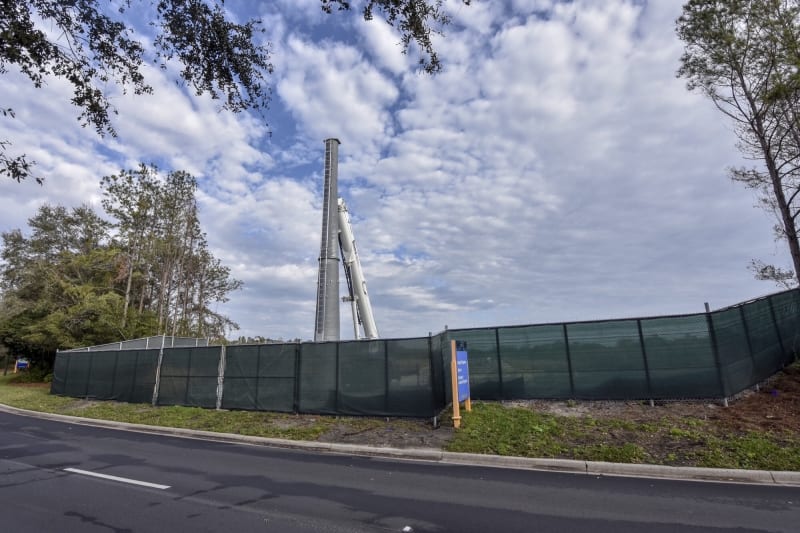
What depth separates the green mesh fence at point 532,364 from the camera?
10375 millimetres

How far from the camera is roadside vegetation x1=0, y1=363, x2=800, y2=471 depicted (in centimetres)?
754

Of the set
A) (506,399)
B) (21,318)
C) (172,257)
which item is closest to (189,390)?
(506,399)

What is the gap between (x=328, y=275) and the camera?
78.3 ft

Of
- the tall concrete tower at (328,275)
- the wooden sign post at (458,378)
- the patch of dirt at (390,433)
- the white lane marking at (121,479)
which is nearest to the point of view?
the white lane marking at (121,479)

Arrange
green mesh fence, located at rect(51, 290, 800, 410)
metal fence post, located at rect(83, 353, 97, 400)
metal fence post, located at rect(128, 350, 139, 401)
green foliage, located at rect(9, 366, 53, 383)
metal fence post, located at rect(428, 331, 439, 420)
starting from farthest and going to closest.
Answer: green foliage, located at rect(9, 366, 53, 383)
metal fence post, located at rect(83, 353, 97, 400)
metal fence post, located at rect(128, 350, 139, 401)
metal fence post, located at rect(428, 331, 439, 420)
green mesh fence, located at rect(51, 290, 800, 410)

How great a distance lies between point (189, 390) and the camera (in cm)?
1594

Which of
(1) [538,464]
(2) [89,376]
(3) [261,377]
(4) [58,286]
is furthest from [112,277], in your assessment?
(1) [538,464]

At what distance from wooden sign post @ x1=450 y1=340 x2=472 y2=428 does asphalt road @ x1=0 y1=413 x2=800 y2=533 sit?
1.88 metres

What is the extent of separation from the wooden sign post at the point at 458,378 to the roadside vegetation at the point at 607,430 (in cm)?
29

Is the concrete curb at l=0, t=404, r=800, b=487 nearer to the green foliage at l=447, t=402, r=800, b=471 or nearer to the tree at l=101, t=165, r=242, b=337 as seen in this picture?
the green foliage at l=447, t=402, r=800, b=471

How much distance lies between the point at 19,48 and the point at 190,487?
22.4ft

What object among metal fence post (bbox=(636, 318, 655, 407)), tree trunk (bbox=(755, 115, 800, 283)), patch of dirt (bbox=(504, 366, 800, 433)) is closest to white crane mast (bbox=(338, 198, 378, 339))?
patch of dirt (bbox=(504, 366, 800, 433))

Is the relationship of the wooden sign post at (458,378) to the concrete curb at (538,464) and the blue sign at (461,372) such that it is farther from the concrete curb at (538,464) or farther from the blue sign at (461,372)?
the concrete curb at (538,464)

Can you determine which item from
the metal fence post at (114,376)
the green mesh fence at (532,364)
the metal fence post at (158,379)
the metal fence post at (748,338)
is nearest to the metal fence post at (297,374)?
the green mesh fence at (532,364)
